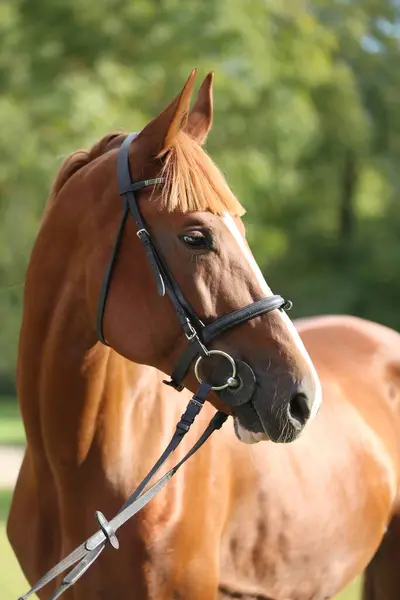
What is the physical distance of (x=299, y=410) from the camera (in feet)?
8.21

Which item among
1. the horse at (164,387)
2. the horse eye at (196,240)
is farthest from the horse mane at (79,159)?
the horse eye at (196,240)

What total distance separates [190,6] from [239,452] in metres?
13.0

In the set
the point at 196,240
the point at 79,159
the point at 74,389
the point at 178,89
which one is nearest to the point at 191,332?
the point at 196,240

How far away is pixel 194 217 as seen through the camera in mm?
2578

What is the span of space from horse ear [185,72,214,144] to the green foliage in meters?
7.73

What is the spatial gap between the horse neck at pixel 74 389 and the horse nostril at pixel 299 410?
61cm

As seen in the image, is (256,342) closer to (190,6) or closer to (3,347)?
(190,6)

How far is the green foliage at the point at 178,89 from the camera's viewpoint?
1334 centimetres

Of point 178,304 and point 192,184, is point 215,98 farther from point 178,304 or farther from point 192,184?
point 178,304

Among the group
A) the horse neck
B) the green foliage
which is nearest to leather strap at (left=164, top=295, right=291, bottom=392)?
the horse neck

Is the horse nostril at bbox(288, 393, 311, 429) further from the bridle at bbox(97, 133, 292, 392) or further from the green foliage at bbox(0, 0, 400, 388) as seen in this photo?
the green foliage at bbox(0, 0, 400, 388)

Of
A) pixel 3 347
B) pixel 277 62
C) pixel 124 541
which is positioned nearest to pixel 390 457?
pixel 124 541

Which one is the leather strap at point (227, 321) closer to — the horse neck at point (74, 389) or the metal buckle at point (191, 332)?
the metal buckle at point (191, 332)

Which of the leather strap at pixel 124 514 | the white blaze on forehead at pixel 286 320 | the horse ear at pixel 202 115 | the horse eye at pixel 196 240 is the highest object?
the horse ear at pixel 202 115
